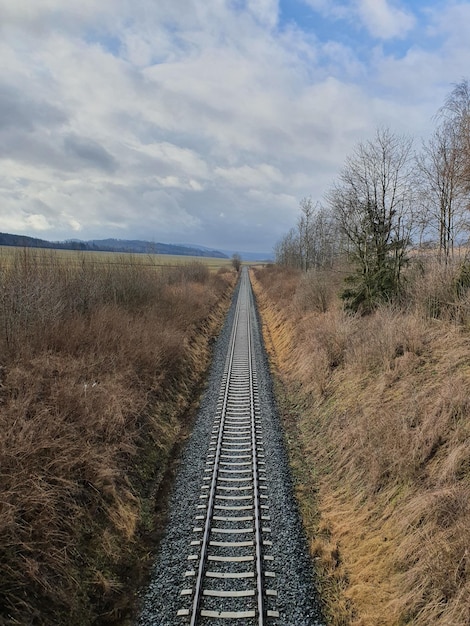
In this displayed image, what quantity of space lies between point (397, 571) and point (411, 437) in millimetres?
2499

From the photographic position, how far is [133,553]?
6.34 metres

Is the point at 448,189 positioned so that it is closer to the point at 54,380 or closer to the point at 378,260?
the point at 378,260

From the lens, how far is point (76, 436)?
24.8ft

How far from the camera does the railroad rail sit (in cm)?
521

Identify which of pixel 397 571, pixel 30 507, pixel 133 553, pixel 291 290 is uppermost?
pixel 291 290

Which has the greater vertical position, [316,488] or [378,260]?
[378,260]

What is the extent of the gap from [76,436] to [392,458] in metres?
6.65

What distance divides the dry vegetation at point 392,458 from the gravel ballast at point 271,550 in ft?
1.13

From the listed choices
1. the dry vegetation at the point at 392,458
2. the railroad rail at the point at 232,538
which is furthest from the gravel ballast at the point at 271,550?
the dry vegetation at the point at 392,458

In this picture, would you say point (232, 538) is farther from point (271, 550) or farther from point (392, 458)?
point (392, 458)

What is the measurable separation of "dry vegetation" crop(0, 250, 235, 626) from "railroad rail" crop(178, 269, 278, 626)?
1092 millimetres

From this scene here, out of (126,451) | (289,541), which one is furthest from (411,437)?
(126,451)

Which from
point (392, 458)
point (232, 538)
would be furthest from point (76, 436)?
point (392, 458)

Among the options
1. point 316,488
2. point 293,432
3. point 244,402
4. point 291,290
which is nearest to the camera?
point 316,488
